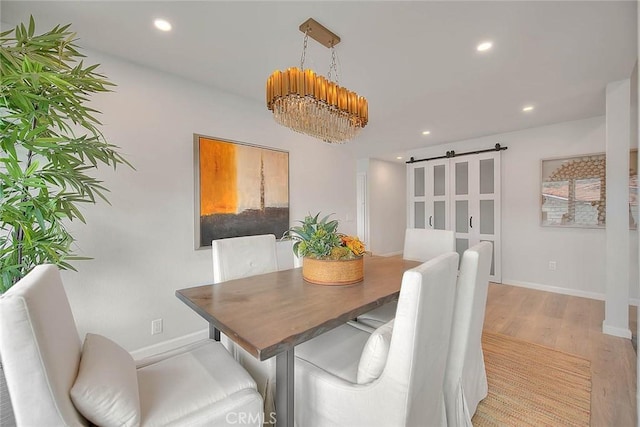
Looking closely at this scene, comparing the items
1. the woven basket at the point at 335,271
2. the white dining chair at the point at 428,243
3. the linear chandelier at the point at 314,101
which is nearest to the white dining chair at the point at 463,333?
the woven basket at the point at 335,271

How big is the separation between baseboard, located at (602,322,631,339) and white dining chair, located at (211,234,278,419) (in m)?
3.30

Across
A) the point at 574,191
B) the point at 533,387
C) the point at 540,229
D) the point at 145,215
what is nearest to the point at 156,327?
the point at 145,215

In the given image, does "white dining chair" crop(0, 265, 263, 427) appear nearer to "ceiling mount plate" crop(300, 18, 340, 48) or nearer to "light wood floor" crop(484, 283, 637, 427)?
"ceiling mount plate" crop(300, 18, 340, 48)

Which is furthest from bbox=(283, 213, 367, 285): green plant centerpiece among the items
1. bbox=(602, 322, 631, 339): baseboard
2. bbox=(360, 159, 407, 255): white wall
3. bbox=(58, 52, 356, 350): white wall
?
bbox=(360, 159, 407, 255): white wall

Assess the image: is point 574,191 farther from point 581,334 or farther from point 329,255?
point 329,255

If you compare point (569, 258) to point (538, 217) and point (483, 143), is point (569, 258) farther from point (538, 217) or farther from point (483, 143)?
point (483, 143)

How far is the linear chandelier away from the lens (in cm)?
160

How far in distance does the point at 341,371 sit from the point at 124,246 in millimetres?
1964

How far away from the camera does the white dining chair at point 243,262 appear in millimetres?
1473

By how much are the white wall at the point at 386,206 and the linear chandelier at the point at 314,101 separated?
412 centimetres

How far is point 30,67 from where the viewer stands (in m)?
1.17

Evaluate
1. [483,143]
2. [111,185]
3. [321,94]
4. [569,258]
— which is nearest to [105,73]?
[111,185]

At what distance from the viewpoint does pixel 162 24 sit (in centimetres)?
173

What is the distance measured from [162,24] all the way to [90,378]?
2.00 meters
